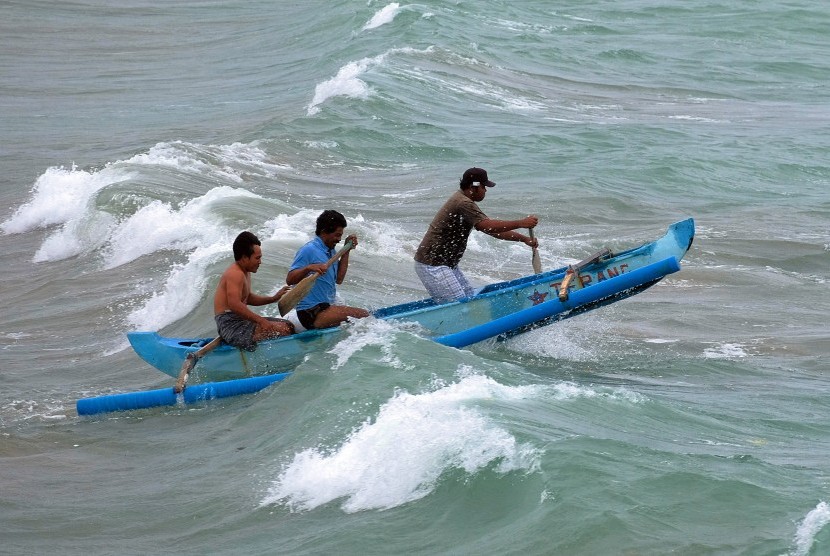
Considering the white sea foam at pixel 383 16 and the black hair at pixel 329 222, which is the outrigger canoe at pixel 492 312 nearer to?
the black hair at pixel 329 222

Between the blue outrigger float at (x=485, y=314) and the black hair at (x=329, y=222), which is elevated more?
the black hair at (x=329, y=222)

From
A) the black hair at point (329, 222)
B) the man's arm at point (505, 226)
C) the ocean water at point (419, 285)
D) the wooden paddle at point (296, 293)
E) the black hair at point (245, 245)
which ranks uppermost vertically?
the black hair at point (329, 222)

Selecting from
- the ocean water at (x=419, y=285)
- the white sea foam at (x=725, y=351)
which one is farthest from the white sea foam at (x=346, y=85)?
the white sea foam at (x=725, y=351)

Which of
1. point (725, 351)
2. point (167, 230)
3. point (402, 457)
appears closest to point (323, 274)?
point (402, 457)

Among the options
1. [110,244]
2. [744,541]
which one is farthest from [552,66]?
[744,541]

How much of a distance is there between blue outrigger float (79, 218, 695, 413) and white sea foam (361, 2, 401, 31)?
24.5 m

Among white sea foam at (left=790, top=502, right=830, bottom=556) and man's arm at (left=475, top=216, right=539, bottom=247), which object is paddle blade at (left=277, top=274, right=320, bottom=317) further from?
white sea foam at (left=790, top=502, right=830, bottom=556)

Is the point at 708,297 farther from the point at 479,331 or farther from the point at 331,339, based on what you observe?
the point at 331,339

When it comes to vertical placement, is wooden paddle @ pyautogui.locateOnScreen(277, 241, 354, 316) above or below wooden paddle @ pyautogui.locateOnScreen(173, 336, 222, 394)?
above

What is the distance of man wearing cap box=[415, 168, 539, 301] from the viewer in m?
10.8

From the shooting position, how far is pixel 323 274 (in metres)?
10.4

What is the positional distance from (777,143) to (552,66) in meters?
8.85

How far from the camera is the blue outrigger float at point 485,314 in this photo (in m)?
10.5

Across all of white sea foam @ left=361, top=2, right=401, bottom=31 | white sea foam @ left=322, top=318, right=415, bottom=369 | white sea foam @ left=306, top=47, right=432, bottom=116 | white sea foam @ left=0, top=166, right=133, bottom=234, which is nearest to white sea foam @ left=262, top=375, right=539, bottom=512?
white sea foam @ left=322, top=318, right=415, bottom=369
